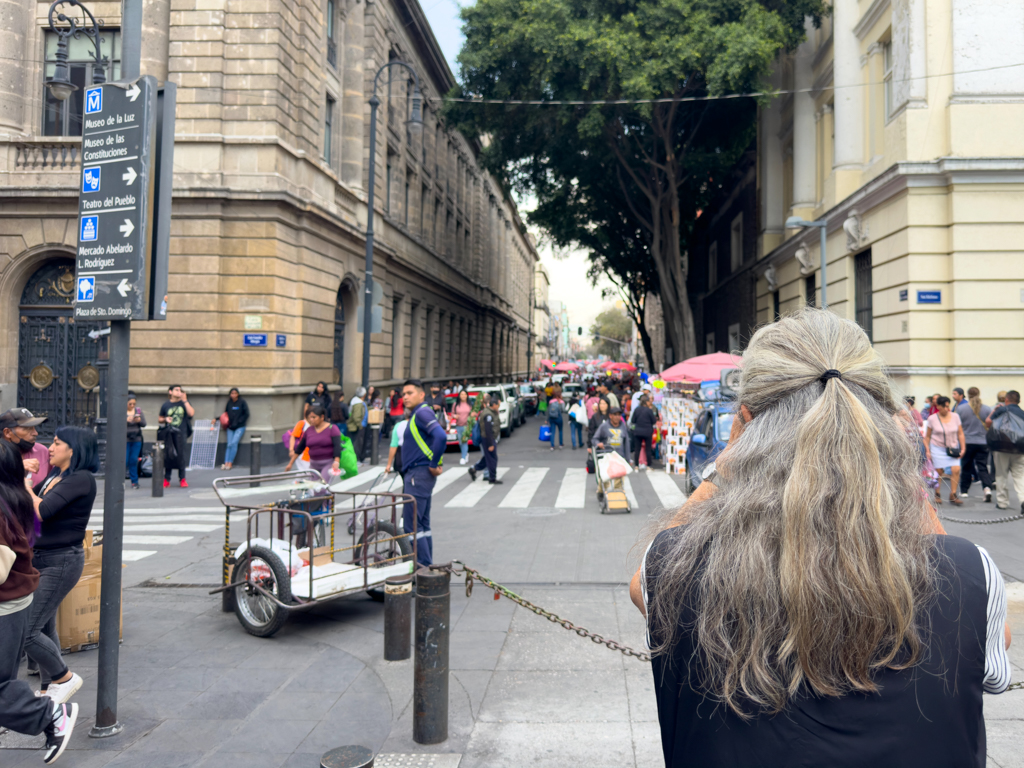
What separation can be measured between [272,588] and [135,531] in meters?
5.14

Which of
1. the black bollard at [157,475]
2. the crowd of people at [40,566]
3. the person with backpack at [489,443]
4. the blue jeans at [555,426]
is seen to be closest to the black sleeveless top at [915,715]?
the crowd of people at [40,566]

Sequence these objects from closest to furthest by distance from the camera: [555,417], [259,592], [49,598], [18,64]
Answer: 1. [49,598]
2. [259,592]
3. [18,64]
4. [555,417]

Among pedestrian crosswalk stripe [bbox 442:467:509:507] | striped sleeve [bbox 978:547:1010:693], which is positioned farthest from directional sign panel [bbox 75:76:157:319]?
pedestrian crosswalk stripe [bbox 442:467:509:507]

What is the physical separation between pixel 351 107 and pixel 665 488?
53.1 ft

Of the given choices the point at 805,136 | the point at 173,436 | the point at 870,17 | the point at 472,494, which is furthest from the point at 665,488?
the point at 805,136

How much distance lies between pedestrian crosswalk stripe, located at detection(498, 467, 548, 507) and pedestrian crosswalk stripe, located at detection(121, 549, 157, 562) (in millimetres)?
5318

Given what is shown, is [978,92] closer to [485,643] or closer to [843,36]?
[843,36]

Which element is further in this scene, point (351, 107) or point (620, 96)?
point (351, 107)

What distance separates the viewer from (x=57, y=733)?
12.5ft

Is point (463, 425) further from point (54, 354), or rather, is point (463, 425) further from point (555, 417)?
point (54, 354)

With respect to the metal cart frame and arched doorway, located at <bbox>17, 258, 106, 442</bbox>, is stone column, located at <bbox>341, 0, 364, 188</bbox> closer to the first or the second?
arched doorway, located at <bbox>17, 258, 106, 442</bbox>

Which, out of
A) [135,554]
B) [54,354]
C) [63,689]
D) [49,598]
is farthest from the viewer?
[54,354]

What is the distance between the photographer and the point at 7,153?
17375 millimetres

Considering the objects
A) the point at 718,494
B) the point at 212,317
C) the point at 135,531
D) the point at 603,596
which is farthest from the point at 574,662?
the point at 212,317
